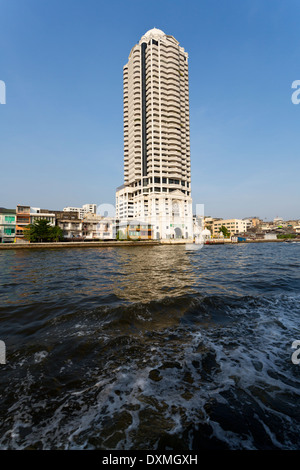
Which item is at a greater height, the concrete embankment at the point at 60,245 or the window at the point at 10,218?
the window at the point at 10,218

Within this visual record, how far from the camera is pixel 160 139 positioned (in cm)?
8375

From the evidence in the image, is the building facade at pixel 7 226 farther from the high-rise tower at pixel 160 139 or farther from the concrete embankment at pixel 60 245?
the high-rise tower at pixel 160 139

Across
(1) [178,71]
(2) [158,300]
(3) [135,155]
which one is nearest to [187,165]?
(3) [135,155]

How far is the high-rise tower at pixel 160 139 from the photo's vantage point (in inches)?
3278

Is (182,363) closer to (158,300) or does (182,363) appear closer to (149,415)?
(149,415)

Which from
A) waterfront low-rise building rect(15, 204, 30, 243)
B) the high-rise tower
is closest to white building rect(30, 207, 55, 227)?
waterfront low-rise building rect(15, 204, 30, 243)

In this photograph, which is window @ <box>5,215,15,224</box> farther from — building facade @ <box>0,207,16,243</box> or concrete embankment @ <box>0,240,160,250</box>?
concrete embankment @ <box>0,240,160,250</box>

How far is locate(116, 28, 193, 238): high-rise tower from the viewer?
83.2 m

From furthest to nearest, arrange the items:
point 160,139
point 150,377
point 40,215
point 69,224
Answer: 1. point 160,139
2. point 69,224
3. point 40,215
4. point 150,377

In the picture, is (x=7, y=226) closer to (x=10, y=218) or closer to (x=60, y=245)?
(x=10, y=218)

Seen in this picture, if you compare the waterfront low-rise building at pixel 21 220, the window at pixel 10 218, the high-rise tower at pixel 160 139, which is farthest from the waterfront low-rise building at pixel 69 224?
the high-rise tower at pixel 160 139

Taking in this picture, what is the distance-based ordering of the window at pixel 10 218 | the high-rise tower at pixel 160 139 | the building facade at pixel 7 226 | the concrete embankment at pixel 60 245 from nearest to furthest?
1. the concrete embankment at pixel 60 245
2. the building facade at pixel 7 226
3. the window at pixel 10 218
4. the high-rise tower at pixel 160 139

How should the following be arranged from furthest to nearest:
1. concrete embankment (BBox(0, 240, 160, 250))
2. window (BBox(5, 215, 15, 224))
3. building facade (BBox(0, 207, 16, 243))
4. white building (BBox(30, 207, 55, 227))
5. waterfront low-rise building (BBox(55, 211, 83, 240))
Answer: waterfront low-rise building (BBox(55, 211, 83, 240)) < white building (BBox(30, 207, 55, 227)) < window (BBox(5, 215, 15, 224)) < building facade (BBox(0, 207, 16, 243)) < concrete embankment (BBox(0, 240, 160, 250))

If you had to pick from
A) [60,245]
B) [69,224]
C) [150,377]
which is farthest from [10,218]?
[150,377]
